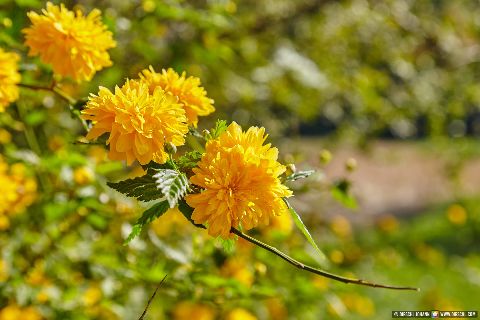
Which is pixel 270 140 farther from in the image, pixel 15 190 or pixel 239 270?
pixel 15 190

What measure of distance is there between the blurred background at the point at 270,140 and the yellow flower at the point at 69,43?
0.43 feet

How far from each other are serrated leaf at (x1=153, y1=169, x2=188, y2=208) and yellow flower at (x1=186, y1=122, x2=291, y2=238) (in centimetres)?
2

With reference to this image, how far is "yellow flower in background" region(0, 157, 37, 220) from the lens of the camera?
1521mm

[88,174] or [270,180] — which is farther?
[88,174]

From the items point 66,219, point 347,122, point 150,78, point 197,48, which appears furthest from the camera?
point 347,122

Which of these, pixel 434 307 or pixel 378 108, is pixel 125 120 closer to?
pixel 378 108

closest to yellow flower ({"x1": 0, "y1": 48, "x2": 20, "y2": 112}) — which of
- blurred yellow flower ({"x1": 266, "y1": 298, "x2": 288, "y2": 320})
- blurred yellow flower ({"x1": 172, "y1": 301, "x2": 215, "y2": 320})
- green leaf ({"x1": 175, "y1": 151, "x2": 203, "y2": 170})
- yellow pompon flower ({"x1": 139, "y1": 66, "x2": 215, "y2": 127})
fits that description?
yellow pompon flower ({"x1": 139, "y1": 66, "x2": 215, "y2": 127})

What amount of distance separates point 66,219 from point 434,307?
7.86 feet

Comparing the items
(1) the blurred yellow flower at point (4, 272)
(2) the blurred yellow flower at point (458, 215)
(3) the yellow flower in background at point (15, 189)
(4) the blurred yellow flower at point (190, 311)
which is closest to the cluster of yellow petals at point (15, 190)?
(3) the yellow flower in background at point (15, 189)

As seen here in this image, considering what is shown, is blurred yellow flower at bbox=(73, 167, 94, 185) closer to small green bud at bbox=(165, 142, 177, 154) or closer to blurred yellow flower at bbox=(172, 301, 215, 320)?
small green bud at bbox=(165, 142, 177, 154)

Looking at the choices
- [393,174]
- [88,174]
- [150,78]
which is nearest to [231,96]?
[88,174]

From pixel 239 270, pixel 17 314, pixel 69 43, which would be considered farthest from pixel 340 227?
pixel 69 43

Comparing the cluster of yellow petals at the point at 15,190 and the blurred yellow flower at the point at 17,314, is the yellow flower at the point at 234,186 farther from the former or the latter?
the blurred yellow flower at the point at 17,314

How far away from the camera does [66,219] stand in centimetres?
175
